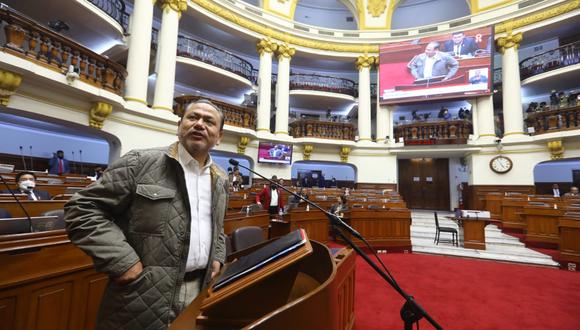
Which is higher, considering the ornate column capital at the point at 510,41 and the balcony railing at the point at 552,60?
the ornate column capital at the point at 510,41

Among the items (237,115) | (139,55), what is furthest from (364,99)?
(139,55)

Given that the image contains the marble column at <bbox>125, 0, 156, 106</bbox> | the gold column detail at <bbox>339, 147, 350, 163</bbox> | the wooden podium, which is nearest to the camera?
the wooden podium

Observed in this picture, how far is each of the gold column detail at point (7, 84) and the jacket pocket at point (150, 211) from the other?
5.50m

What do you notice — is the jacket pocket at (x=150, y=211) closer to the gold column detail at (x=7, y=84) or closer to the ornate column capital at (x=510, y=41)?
the gold column detail at (x=7, y=84)

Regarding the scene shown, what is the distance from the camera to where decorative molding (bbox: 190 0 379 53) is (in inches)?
372

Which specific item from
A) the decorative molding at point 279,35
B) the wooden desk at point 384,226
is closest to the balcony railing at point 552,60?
the decorative molding at point 279,35

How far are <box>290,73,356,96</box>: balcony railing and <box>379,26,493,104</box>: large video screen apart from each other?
208cm

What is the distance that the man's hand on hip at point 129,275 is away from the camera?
87 cm

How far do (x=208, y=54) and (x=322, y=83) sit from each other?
581 centimetres

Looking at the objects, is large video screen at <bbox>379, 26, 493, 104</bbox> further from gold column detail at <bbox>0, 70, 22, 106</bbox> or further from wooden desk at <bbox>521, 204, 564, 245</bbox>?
gold column detail at <bbox>0, 70, 22, 106</bbox>

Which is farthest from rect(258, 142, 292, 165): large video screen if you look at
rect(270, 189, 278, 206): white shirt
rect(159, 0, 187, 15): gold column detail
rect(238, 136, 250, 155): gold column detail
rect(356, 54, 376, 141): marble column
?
rect(159, 0, 187, 15): gold column detail

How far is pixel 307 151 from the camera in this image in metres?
10.9

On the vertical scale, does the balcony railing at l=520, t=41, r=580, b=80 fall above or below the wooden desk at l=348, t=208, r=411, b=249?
above

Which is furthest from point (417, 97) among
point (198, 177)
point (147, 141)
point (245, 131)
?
point (198, 177)
